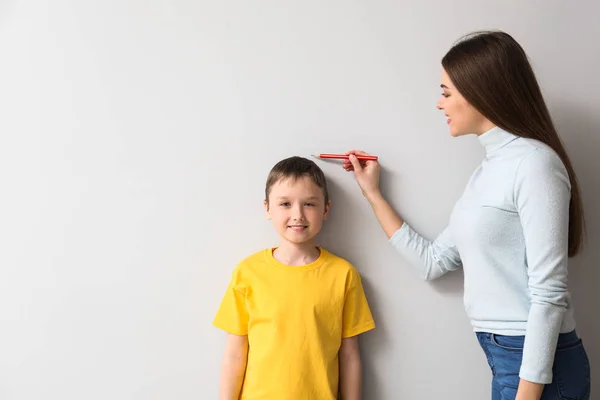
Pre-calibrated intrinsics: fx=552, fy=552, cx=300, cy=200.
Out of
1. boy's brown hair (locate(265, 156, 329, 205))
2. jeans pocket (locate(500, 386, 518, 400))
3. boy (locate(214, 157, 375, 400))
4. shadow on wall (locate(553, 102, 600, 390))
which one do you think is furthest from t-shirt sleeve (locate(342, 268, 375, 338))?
shadow on wall (locate(553, 102, 600, 390))

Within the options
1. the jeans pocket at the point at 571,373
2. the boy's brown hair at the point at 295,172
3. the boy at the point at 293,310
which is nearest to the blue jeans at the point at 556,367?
the jeans pocket at the point at 571,373

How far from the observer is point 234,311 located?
1.41m

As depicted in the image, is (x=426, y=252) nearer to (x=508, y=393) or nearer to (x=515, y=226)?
(x=515, y=226)

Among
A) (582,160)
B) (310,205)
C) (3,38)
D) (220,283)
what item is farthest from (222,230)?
(582,160)

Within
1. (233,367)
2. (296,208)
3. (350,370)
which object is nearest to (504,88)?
(296,208)

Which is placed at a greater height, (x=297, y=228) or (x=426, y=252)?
(x=297, y=228)

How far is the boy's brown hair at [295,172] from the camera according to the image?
4.57 feet

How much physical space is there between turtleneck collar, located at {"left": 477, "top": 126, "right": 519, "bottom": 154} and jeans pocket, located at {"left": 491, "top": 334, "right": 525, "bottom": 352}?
43 cm

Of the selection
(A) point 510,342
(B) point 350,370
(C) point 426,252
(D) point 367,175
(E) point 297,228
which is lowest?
(B) point 350,370

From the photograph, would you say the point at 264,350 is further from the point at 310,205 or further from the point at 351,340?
the point at 310,205

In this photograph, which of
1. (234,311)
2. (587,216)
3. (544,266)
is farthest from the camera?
(587,216)

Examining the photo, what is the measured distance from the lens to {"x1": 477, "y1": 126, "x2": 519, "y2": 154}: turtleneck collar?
1277 mm

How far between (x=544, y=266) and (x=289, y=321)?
0.60 m

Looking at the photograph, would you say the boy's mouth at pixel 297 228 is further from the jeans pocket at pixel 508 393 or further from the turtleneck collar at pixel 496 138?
the jeans pocket at pixel 508 393
